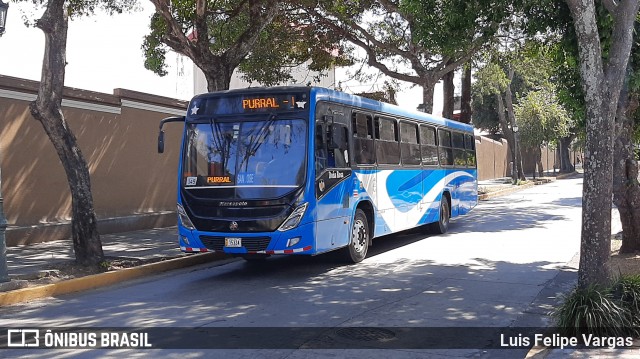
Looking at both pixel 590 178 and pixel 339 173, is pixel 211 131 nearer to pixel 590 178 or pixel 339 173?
pixel 339 173

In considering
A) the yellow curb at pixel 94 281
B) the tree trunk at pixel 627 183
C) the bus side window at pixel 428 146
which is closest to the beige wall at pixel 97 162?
the yellow curb at pixel 94 281

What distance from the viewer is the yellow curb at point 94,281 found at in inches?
350

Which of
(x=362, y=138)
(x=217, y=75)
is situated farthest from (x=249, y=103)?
(x=217, y=75)

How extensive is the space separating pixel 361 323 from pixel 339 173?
12.9 ft

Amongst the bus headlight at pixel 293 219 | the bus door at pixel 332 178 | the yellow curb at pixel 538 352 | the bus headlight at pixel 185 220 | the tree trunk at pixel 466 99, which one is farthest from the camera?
the tree trunk at pixel 466 99

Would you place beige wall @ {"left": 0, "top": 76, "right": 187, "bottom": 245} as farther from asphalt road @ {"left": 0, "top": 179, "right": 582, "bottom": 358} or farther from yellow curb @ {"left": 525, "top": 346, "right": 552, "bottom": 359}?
yellow curb @ {"left": 525, "top": 346, "right": 552, "bottom": 359}

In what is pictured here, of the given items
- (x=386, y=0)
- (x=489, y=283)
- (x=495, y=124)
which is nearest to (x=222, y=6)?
(x=386, y=0)

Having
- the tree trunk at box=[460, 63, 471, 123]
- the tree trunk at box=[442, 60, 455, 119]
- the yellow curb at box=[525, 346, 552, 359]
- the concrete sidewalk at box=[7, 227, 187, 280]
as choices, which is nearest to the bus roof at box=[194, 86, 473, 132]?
the concrete sidewalk at box=[7, 227, 187, 280]

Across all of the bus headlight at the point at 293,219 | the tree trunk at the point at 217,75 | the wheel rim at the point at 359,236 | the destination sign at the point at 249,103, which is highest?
the tree trunk at the point at 217,75

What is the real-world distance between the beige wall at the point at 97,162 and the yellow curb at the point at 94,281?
437cm

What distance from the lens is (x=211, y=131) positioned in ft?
34.5

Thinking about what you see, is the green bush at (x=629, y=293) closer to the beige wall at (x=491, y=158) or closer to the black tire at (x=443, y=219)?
the black tire at (x=443, y=219)

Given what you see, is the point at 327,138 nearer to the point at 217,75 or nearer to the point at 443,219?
the point at 217,75

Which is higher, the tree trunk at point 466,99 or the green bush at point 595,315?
the tree trunk at point 466,99
